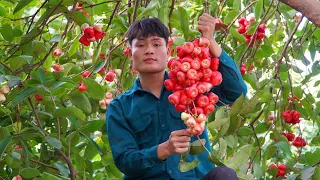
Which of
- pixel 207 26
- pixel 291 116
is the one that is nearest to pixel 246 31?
pixel 291 116

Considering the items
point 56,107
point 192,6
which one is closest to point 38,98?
point 56,107

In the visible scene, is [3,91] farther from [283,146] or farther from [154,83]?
[283,146]

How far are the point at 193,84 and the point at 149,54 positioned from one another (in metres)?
0.52

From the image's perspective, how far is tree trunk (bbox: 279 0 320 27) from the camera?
1358 millimetres

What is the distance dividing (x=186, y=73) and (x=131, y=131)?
58 cm

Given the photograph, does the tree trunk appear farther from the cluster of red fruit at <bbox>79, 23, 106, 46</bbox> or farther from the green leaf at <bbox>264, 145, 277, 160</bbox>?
the green leaf at <bbox>264, 145, 277, 160</bbox>

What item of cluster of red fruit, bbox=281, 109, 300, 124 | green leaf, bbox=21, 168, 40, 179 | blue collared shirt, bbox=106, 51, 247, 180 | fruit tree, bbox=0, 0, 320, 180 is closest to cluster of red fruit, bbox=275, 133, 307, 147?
fruit tree, bbox=0, 0, 320, 180

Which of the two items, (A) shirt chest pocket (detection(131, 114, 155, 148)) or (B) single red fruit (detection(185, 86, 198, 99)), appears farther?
(A) shirt chest pocket (detection(131, 114, 155, 148))

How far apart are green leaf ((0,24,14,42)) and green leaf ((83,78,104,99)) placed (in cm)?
30

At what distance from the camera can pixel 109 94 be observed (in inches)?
99.5

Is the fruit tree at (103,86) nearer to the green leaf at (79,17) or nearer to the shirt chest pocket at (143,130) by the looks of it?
the green leaf at (79,17)

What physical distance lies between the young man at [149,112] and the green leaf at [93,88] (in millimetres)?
179

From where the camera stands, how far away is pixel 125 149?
Result: 1.98 metres

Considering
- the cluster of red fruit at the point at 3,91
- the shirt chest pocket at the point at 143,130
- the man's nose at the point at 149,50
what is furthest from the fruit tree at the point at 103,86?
the shirt chest pocket at the point at 143,130
